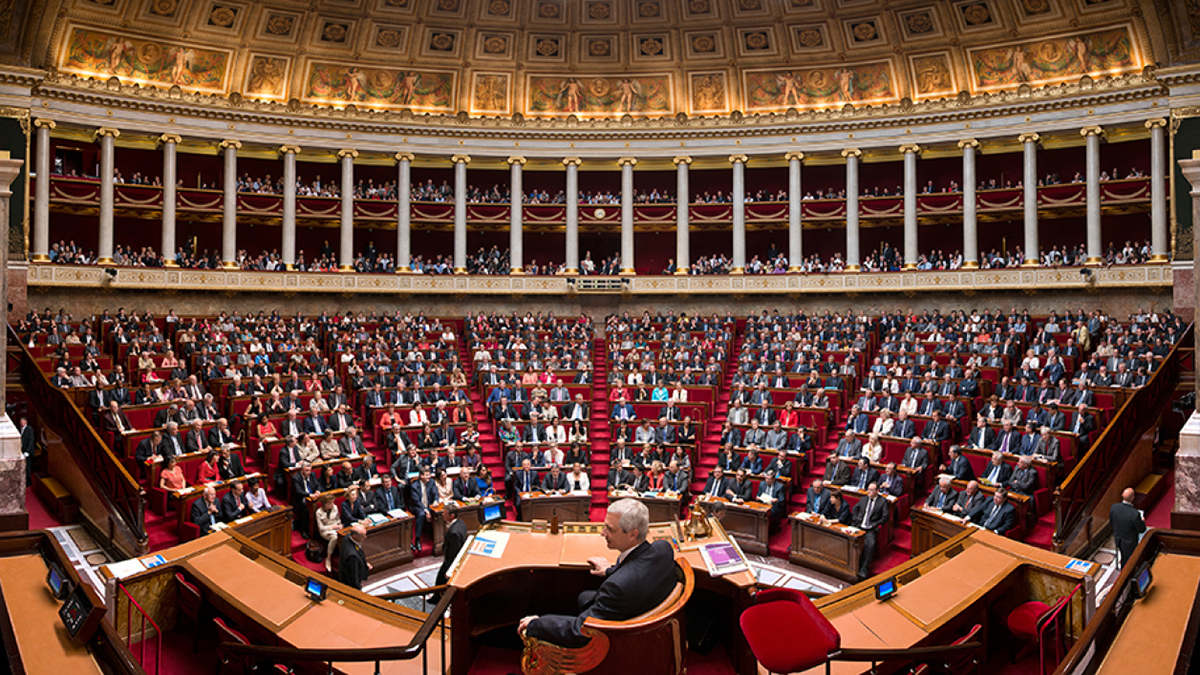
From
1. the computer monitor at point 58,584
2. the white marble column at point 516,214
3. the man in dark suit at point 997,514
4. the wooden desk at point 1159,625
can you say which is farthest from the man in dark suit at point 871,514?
the white marble column at point 516,214

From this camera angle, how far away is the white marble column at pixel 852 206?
27391 millimetres

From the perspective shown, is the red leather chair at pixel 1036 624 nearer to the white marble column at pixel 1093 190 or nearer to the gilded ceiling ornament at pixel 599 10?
the white marble column at pixel 1093 190

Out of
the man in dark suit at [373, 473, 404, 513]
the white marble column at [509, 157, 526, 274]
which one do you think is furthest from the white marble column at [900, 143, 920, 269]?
the man in dark suit at [373, 473, 404, 513]

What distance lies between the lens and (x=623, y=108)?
29469 mm

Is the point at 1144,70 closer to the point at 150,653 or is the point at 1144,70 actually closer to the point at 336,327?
the point at 336,327

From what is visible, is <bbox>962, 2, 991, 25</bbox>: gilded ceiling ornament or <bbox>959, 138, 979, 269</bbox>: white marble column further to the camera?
<bbox>959, 138, 979, 269</bbox>: white marble column

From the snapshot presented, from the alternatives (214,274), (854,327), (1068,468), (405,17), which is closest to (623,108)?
(405,17)

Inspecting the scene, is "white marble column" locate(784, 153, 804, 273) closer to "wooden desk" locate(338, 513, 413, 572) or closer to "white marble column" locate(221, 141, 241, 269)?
"wooden desk" locate(338, 513, 413, 572)

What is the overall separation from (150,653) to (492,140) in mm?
25327

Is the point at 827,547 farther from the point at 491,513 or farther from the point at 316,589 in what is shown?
the point at 316,589

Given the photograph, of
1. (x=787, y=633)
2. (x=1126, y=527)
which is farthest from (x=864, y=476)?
(x=787, y=633)

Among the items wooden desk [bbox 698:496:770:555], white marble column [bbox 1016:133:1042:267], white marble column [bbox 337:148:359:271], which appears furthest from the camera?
white marble column [bbox 337:148:359:271]

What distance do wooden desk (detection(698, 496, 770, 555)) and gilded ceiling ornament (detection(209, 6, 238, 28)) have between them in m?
25.5

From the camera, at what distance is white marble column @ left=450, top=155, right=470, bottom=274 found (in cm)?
2827
